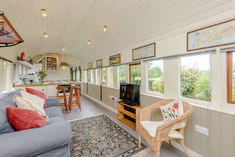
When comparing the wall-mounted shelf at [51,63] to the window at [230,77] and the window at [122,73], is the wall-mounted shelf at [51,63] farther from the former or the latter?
the window at [230,77]

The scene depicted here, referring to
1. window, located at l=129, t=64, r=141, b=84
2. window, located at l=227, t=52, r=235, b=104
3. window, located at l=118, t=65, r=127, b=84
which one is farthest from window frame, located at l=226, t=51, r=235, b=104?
window, located at l=118, t=65, r=127, b=84

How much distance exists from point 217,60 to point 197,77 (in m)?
0.47

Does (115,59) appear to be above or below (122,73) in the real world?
above

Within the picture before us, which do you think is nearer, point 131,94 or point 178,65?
point 178,65

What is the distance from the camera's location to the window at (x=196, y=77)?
200 centimetres

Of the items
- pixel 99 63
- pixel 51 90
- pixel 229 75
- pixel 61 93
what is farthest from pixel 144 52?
pixel 51 90

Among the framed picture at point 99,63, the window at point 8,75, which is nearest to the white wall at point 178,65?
the framed picture at point 99,63

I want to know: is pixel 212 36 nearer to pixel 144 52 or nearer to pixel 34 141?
pixel 144 52

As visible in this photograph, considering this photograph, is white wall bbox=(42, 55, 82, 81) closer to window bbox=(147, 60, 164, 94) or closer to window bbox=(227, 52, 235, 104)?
window bbox=(147, 60, 164, 94)

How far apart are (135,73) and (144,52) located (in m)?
0.80

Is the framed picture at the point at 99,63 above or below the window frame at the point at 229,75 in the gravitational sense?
above

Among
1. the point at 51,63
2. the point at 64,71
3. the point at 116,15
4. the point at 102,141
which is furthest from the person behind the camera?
the point at 64,71

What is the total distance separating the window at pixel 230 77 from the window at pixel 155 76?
1.23 m

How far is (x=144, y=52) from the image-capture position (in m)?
3.08
